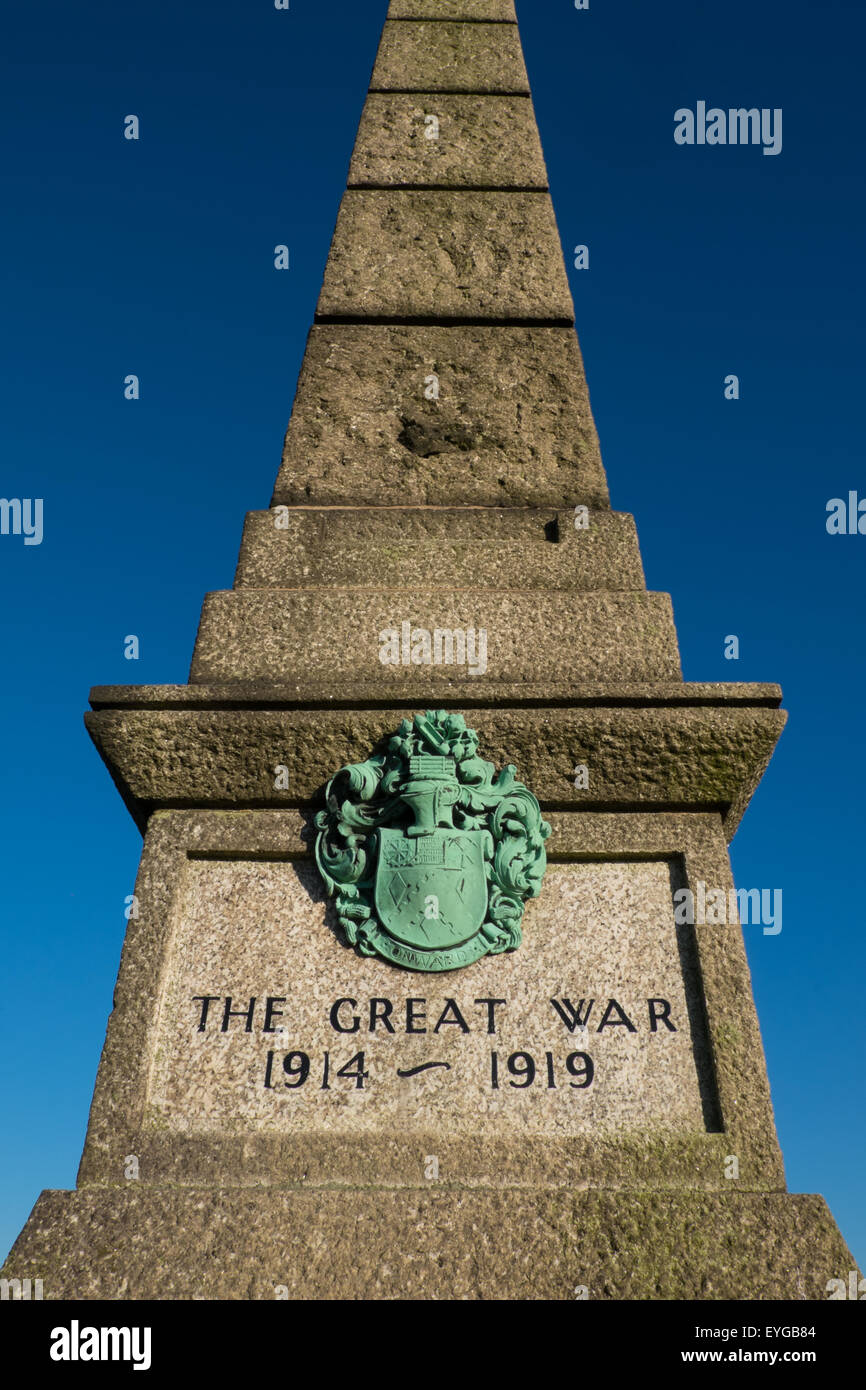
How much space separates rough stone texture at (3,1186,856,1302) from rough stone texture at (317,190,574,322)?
10.3ft

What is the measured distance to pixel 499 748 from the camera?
3082 mm

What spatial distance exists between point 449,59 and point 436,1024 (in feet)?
14.0

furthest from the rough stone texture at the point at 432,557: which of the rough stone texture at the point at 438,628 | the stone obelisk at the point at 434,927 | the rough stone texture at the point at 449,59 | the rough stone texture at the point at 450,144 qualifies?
the rough stone texture at the point at 449,59

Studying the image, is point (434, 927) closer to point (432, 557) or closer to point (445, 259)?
point (432, 557)

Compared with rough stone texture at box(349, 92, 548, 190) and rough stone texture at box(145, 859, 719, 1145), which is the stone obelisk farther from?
rough stone texture at box(349, 92, 548, 190)

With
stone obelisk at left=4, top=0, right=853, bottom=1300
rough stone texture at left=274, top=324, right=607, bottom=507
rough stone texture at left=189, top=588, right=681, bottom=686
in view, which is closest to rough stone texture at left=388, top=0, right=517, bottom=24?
rough stone texture at left=274, top=324, right=607, bottom=507

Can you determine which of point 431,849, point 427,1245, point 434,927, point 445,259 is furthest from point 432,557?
point 427,1245

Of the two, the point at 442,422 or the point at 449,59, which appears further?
the point at 449,59

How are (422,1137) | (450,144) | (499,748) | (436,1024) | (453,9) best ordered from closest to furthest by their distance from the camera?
(422,1137), (436,1024), (499,748), (450,144), (453,9)

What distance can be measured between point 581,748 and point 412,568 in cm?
90

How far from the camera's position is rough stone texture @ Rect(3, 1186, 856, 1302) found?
2318 mm

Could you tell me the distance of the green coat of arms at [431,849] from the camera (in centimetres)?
284
